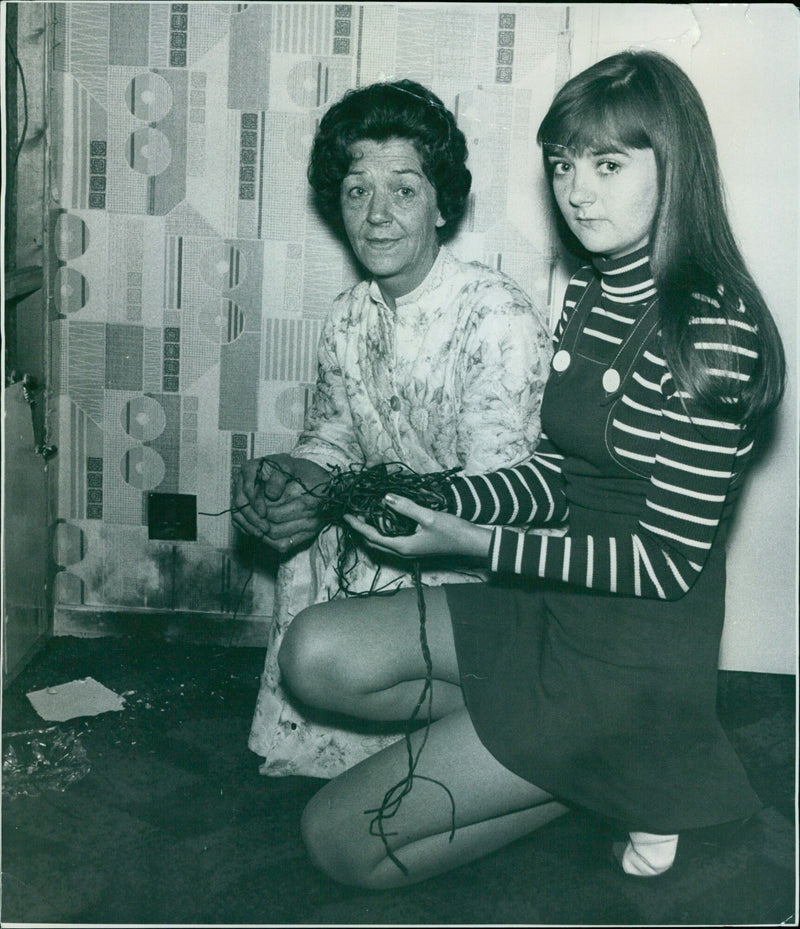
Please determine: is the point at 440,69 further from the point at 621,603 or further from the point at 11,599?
the point at 11,599

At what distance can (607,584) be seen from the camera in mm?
1270

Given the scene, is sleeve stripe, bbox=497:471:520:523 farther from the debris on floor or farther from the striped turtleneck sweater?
the debris on floor

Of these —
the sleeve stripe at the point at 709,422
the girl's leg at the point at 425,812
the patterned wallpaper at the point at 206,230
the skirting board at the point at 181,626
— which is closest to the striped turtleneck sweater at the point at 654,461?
the sleeve stripe at the point at 709,422

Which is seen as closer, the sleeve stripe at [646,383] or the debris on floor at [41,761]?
the sleeve stripe at [646,383]

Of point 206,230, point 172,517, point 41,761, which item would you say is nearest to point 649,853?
point 41,761

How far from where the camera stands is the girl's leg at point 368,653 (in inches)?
55.9

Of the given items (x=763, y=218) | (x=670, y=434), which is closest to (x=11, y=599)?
(x=670, y=434)

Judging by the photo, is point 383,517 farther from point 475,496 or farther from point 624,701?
point 624,701

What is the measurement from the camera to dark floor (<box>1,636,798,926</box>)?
133 cm

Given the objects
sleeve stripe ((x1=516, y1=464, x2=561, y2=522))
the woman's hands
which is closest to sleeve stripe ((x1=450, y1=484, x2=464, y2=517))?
sleeve stripe ((x1=516, y1=464, x2=561, y2=522))

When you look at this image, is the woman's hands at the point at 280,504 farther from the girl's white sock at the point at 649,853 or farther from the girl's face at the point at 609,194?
the girl's white sock at the point at 649,853

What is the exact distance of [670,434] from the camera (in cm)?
121

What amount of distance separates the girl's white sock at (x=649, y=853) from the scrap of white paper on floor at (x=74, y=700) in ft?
3.31

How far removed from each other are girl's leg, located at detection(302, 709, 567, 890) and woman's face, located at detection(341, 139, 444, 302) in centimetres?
75
